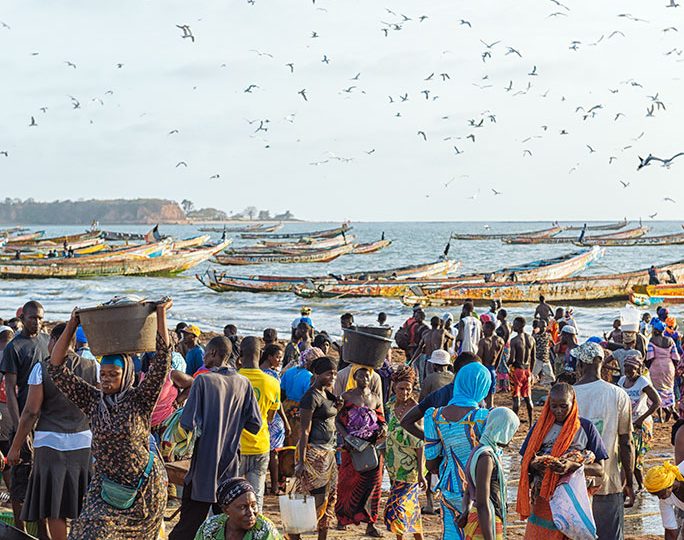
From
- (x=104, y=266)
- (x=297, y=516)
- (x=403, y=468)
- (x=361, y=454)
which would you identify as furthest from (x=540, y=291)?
(x=297, y=516)

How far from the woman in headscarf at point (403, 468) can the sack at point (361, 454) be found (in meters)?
0.20

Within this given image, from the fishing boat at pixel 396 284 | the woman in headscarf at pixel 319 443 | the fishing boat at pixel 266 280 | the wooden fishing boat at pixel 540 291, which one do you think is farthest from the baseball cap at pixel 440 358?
the fishing boat at pixel 266 280

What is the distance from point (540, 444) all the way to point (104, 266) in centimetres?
4517

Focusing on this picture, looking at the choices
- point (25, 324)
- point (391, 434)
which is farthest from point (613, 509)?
point (25, 324)

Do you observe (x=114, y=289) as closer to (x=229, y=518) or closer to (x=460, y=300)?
(x=460, y=300)

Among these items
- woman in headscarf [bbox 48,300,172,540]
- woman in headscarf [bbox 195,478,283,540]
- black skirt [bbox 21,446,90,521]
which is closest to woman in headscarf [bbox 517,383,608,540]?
woman in headscarf [bbox 195,478,283,540]

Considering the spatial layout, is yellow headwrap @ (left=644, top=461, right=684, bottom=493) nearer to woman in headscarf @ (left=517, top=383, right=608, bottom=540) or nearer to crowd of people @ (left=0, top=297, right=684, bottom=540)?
crowd of people @ (left=0, top=297, right=684, bottom=540)

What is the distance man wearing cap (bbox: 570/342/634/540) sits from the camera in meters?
5.43

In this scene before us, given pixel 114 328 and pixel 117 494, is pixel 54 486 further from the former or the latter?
pixel 114 328

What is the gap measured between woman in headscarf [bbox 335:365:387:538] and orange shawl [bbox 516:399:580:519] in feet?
6.54

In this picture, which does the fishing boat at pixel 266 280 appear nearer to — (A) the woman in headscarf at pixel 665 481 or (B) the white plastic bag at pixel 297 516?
(B) the white plastic bag at pixel 297 516

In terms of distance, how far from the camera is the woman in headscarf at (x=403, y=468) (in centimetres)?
665

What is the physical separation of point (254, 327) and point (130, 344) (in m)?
25.6

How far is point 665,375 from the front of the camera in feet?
37.8
